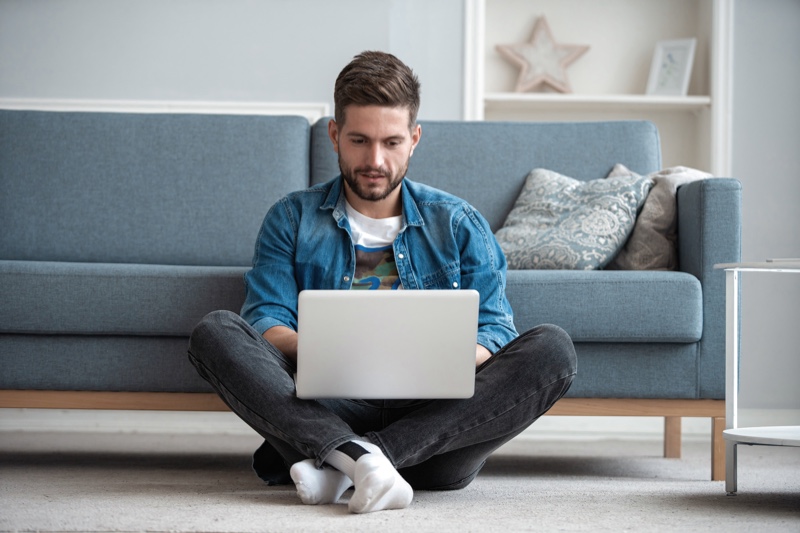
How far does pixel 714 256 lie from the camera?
2.09 meters

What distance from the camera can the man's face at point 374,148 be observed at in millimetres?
1687

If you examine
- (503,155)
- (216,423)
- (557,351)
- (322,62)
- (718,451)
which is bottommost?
(216,423)

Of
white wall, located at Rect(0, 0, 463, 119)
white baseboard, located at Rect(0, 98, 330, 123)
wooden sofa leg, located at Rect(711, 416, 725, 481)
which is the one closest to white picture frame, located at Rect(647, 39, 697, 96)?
white wall, located at Rect(0, 0, 463, 119)

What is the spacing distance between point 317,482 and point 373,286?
1.47ft

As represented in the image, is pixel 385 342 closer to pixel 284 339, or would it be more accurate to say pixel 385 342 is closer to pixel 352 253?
pixel 284 339

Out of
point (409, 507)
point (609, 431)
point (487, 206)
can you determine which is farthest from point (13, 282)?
point (609, 431)

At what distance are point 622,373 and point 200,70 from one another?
192 centimetres

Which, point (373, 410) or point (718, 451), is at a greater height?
point (373, 410)

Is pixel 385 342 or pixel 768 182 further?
pixel 768 182

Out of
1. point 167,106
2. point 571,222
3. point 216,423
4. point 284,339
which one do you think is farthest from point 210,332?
point 167,106

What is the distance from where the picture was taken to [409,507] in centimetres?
148

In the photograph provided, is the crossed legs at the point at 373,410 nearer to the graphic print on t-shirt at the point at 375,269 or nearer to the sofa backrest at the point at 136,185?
the graphic print on t-shirt at the point at 375,269

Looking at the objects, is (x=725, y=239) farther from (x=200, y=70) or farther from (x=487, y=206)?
(x=200, y=70)

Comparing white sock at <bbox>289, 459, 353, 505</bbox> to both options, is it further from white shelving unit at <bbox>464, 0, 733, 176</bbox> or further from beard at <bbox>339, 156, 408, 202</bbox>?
white shelving unit at <bbox>464, 0, 733, 176</bbox>
